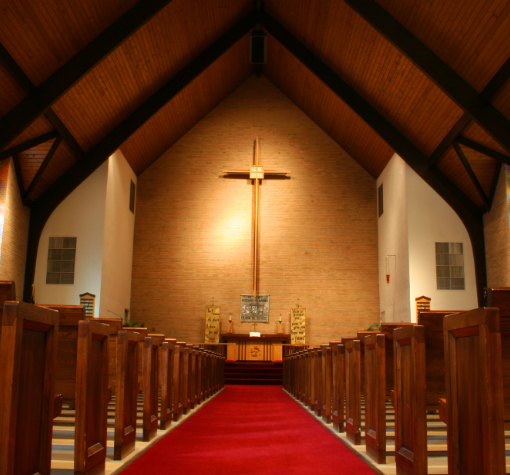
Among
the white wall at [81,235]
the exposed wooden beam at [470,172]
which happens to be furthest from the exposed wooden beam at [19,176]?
the exposed wooden beam at [470,172]

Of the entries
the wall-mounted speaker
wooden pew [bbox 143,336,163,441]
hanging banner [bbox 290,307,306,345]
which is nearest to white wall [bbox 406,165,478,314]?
hanging banner [bbox 290,307,306,345]

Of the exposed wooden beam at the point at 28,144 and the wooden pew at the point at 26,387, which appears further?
the exposed wooden beam at the point at 28,144

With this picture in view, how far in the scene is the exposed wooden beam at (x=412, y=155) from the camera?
1147cm

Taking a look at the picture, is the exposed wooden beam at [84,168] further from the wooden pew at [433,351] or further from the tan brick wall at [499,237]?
the wooden pew at [433,351]

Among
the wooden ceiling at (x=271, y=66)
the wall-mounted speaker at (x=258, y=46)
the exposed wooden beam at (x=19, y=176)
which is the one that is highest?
the wall-mounted speaker at (x=258, y=46)

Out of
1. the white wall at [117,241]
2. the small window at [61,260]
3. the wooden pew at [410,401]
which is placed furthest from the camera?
the white wall at [117,241]

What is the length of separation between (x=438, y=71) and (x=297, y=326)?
7502 millimetres

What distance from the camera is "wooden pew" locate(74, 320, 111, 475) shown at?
2502 mm

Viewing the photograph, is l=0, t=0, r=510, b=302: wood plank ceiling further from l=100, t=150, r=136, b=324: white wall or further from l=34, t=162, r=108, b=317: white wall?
l=100, t=150, r=136, b=324: white wall

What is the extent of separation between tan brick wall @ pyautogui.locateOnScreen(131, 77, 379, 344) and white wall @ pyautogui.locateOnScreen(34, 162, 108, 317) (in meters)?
2.75

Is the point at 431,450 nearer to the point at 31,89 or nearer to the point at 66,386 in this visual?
the point at 66,386

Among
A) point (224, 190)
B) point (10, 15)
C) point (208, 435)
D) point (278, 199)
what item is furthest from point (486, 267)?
point (10, 15)

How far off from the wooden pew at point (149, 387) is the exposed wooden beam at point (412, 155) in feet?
28.9

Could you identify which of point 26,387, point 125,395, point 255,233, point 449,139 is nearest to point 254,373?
point 255,233
